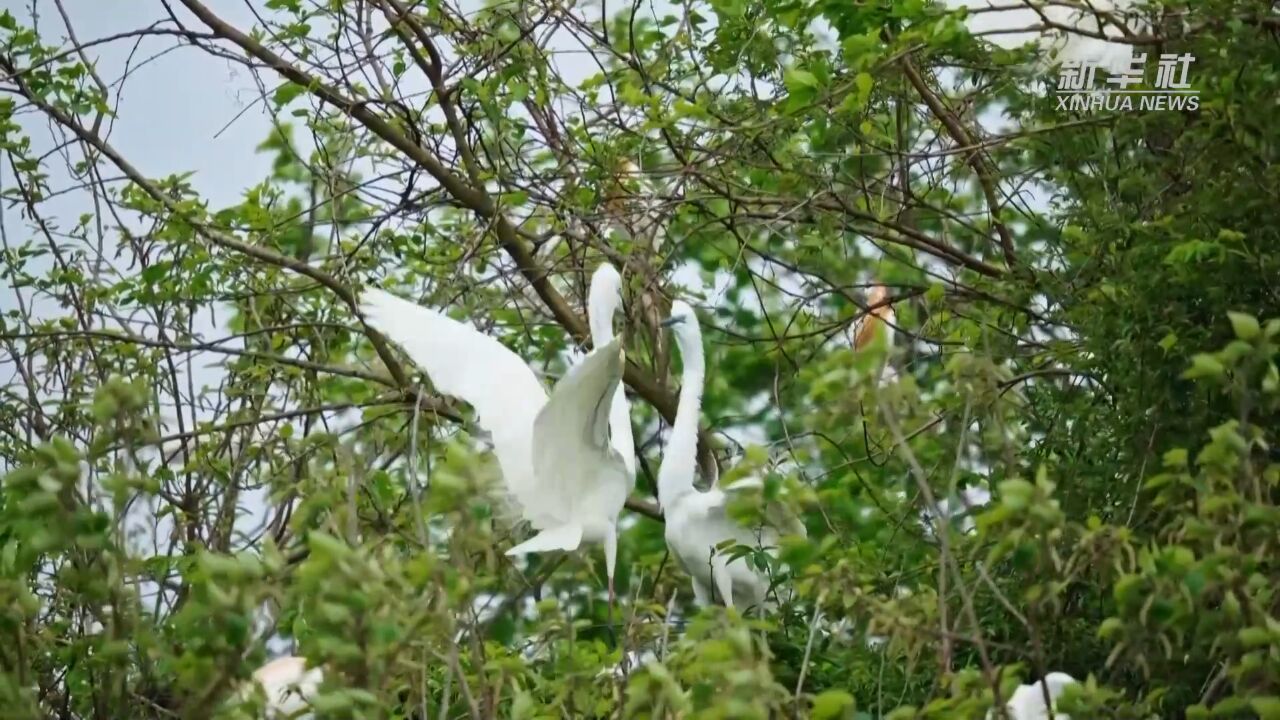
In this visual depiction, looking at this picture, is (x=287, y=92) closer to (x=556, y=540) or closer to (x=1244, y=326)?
(x=556, y=540)

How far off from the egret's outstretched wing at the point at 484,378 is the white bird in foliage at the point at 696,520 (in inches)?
9.1

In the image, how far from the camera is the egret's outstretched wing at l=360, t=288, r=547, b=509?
2.40 meters

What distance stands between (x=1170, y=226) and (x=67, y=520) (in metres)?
1.32

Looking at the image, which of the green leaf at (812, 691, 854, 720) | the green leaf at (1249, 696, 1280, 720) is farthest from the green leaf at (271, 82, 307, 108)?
the green leaf at (1249, 696, 1280, 720)

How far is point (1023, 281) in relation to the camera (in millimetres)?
2537

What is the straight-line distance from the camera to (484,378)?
2428mm

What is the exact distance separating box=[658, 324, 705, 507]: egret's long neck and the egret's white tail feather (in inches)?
7.2

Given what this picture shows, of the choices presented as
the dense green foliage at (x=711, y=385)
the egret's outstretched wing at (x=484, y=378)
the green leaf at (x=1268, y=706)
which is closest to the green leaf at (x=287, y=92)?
the dense green foliage at (x=711, y=385)

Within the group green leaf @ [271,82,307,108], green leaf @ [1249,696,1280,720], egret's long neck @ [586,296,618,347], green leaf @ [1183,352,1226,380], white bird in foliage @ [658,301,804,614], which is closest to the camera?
green leaf @ [1249,696,1280,720]

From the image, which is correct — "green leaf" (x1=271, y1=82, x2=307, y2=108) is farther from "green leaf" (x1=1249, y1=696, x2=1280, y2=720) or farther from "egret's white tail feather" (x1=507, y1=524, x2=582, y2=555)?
"green leaf" (x1=1249, y1=696, x2=1280, y2=720)

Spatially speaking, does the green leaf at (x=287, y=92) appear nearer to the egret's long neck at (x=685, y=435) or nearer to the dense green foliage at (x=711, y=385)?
the dense green foliage at (x=711, y=385)

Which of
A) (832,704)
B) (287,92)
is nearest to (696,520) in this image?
(287,92)

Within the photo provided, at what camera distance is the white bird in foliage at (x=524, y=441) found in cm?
235

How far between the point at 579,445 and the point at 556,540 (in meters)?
0.15
